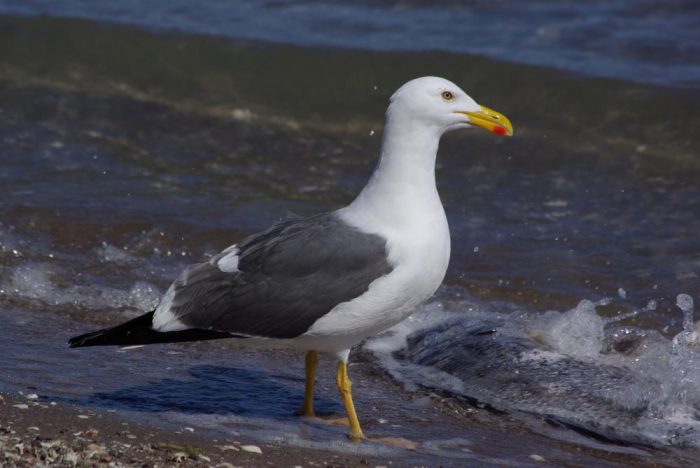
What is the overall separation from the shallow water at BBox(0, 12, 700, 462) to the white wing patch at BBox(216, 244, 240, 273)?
0.62m

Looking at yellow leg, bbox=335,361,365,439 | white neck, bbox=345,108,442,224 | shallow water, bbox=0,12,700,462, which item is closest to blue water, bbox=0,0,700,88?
shallow water, bbox=0,12,700,462

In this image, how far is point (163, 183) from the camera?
9.43 metres

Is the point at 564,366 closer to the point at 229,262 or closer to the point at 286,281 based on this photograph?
the point at 286,281

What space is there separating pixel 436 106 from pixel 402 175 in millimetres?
333

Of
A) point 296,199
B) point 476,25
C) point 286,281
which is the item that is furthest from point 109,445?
point 476,25

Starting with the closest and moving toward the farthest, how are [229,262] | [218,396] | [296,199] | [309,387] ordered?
[229,262]
[309,387]
[218,396]
[296,199]

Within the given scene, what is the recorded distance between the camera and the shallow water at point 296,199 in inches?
219

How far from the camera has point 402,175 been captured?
16.2ft

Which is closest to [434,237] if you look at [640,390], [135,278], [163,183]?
[640,390]

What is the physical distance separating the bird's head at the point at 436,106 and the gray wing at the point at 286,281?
0.55 m

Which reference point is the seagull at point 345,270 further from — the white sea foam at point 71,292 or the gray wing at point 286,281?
the white sea foam at point 71,292

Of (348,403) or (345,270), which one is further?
(348,403)

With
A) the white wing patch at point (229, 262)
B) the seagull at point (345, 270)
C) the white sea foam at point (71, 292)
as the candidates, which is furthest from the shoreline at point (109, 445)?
the white sea foam at point (71, 292)

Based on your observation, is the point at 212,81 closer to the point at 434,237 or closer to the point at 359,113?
the point at 359,113
